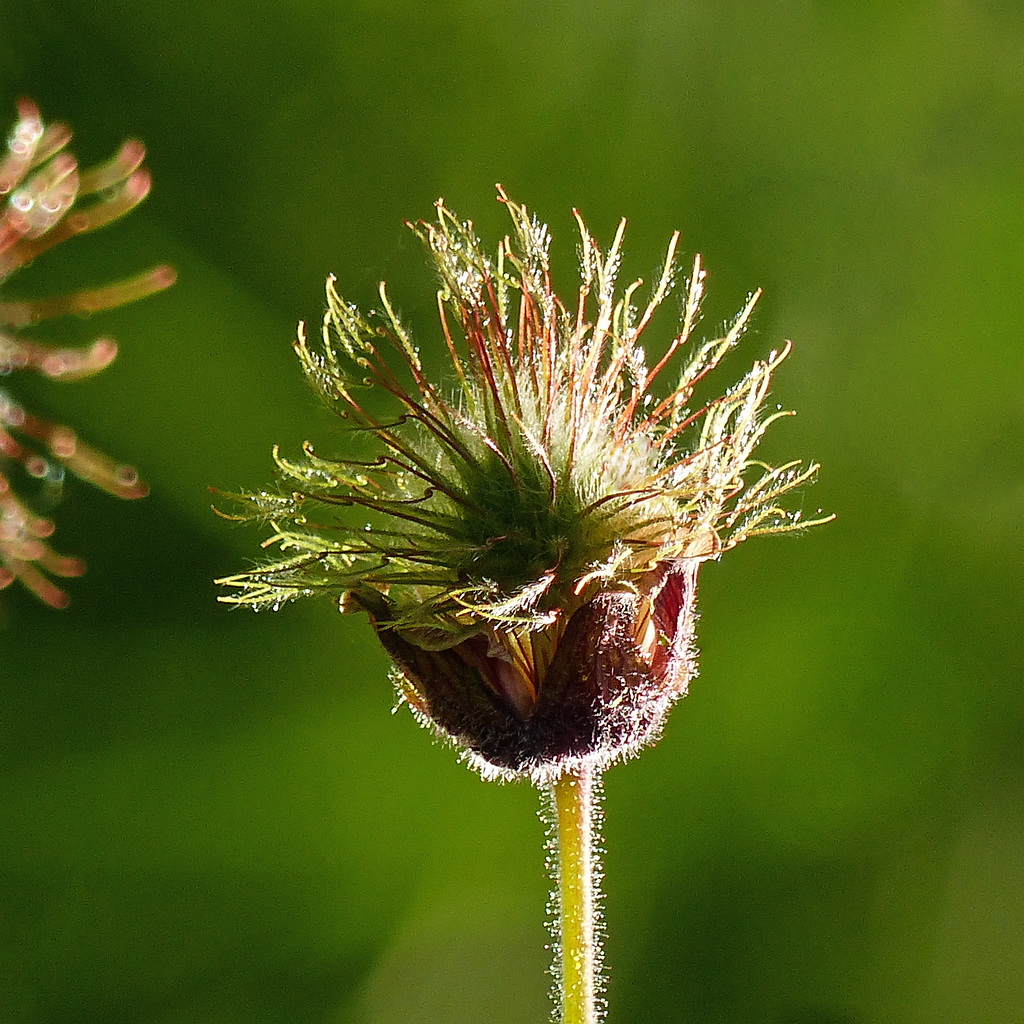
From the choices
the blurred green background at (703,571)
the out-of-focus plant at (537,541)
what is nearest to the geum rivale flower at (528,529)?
the out-of-focus plant at (537,541)

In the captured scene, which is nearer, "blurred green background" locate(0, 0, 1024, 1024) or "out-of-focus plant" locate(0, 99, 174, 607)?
"out-of-focus plant" locate(0, 99, 174, 607)

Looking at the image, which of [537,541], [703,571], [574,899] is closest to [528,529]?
[537,541]

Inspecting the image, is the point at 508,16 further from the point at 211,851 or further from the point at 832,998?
the point at 832,998

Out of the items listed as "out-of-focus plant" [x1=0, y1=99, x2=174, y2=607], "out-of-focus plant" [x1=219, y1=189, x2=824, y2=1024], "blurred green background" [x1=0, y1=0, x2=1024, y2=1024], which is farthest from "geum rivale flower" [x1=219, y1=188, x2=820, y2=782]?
"blurred green background" [x1=0, y1=0, x2=1024, y2=1024]

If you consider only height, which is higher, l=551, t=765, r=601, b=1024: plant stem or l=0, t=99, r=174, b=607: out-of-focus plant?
l=0, t=99, r=174, b=607: out-of-focus plant

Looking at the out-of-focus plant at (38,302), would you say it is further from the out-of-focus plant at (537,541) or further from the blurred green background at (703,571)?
the blurred green background at (703,571)

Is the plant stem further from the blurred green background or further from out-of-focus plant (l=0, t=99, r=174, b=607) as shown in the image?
the blurred green background

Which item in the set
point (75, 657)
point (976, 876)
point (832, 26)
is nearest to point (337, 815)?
point (75, 657)
